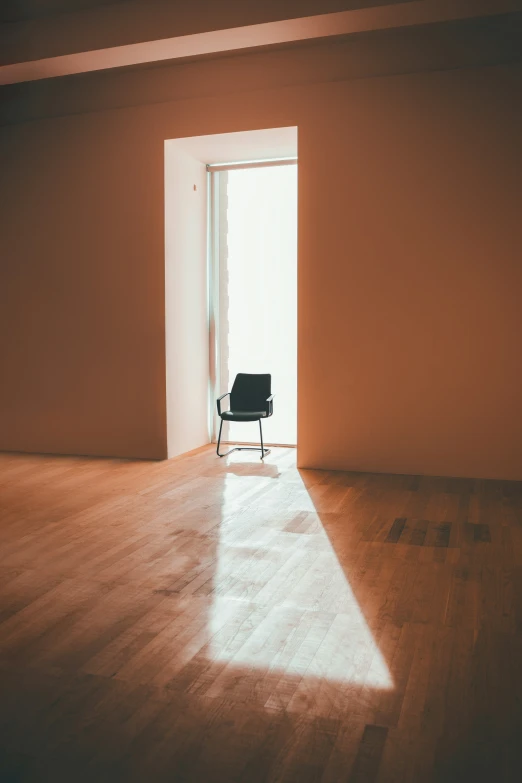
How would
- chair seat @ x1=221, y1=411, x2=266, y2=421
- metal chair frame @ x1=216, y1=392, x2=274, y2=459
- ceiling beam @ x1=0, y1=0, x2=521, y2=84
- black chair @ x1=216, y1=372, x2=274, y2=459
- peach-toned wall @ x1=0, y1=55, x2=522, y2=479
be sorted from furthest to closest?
black chair @ x1=216, y1=372, x2=274, y2=459 < metal chair frame @ x1=216, y1=392, x2=274, y2=459 < chair seat @ x1=221, y1=411, x2=266, y2=421 < peach-toned wall @ x1=0, y1=55, x2=522, y2=479 < ceiling beam @ x1=0, y1=0, x2=521, y2=84

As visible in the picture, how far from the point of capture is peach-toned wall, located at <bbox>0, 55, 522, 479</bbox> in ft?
21.9

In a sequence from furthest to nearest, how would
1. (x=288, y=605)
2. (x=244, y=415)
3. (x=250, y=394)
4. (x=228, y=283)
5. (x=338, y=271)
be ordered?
(x=228, y=283) → (x=250, y=394) → (x=244, y=415) → (x=338, y=271) → (x=288, y=605)

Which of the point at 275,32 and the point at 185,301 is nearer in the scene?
the point at 275,32

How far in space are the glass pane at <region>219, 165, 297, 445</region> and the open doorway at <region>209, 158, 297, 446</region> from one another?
0.04 ft

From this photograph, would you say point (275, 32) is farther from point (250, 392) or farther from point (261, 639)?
point (261, 639)

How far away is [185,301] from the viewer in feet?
27.3

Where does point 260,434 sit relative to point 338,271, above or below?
below

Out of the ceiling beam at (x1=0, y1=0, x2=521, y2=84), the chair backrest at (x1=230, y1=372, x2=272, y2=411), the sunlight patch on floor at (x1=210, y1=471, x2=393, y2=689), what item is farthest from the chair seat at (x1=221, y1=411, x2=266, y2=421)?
the ceiling beam at (x1=0, y1=0, x2=521, y2=84)

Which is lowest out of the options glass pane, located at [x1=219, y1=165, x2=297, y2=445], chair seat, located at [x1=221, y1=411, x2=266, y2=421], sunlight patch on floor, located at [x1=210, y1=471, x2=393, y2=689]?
sunlight patch on floor, located at [x1=210, y1=471, x2=393, y2=689]

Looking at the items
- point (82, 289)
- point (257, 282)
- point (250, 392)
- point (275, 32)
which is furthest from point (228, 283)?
point (275, 32)

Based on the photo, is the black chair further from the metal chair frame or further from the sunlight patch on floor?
the sunlight patch on floor

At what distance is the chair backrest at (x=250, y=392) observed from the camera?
8.17m

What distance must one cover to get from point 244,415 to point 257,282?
6.32 feet

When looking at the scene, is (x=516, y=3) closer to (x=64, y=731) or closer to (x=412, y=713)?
(x=412, y=713)
